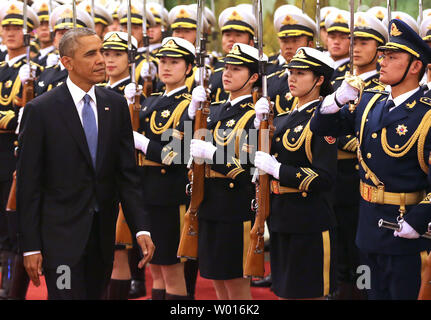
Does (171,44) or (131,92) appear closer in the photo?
(171,44)

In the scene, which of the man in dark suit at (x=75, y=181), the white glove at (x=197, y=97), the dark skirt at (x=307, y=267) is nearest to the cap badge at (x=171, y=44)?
the white glove at (x=197, y=97)

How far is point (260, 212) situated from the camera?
5.70m

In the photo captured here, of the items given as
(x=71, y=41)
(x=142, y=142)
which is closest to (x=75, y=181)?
(x=71, y=41)

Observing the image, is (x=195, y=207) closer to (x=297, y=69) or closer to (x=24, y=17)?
(x=297, y=69)

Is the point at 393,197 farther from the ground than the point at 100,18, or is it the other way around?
the point at 100,18

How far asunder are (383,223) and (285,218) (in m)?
0.97

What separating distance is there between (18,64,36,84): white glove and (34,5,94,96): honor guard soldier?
0.31m

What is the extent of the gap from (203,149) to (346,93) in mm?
1511

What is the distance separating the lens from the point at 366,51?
6.95 meters

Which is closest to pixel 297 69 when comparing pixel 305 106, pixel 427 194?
pixel 305 106

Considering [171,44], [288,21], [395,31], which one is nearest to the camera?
[395,31]

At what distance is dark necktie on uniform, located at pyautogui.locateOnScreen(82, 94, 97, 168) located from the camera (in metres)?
4.53

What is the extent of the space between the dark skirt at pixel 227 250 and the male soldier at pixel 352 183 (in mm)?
1070

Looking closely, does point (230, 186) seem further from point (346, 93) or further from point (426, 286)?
point (426, 286)
